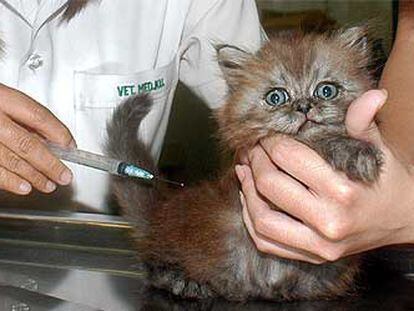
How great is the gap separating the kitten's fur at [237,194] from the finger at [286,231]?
0.07 meters

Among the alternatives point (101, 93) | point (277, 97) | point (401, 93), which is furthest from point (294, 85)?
point (101, 93)

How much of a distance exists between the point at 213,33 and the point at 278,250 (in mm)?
547

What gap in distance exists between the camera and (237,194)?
110cm

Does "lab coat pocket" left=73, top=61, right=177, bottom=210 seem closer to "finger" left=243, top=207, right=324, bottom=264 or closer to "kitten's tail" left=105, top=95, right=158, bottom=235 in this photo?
"kitten's tail" left=105, top=95, right=158, bottom=235

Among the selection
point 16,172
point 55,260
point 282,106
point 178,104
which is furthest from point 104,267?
point 178,104

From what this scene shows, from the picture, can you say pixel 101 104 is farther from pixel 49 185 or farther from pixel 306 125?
pixel 306 125

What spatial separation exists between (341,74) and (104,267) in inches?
16.3

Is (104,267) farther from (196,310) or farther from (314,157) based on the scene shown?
(314,157)

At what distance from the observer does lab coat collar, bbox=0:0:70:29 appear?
1.36 meters

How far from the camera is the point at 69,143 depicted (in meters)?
1.16

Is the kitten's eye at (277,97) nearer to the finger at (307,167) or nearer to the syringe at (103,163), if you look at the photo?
the finger at (307,167)

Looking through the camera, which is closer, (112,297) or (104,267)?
(112,297)

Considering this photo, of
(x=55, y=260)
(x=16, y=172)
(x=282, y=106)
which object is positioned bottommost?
(x=55, y=260)

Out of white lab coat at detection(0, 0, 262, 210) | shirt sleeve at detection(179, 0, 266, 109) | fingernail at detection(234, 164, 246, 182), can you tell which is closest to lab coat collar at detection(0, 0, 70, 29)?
white lab coat at detection(0, 0, 262, 210)
